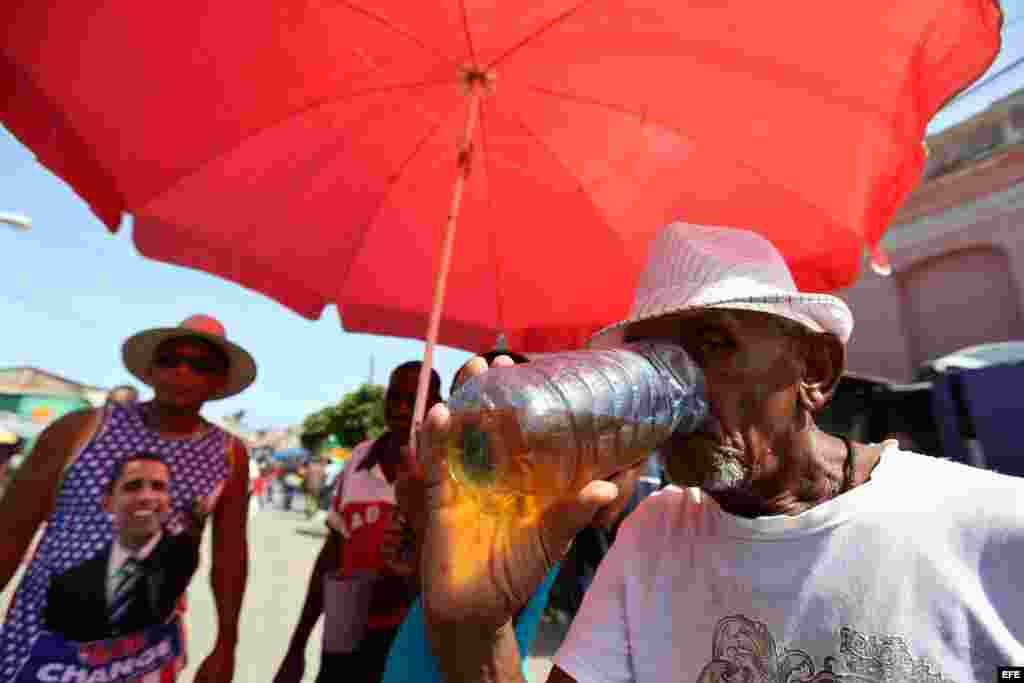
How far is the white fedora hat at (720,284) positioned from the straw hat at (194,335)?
181cm

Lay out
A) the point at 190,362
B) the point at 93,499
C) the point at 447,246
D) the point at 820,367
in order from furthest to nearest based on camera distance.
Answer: the point at 190,362 < the point at 93,499 < the point at 447,246 < the point at 820,367

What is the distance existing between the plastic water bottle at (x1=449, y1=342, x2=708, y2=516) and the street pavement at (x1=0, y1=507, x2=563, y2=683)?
3294 millimetres

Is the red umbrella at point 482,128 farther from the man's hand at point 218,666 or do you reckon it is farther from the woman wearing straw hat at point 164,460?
the man's hand at point 218,666

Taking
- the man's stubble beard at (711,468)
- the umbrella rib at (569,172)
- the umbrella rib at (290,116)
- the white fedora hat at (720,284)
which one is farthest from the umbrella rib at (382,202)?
the man's stubble beard at (711,468)

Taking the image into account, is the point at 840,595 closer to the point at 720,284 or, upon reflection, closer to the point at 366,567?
the point at 720,284

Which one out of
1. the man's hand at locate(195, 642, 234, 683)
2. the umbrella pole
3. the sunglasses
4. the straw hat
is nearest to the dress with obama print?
the sunglasses

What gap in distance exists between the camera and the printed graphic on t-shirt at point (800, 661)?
3.44 feet

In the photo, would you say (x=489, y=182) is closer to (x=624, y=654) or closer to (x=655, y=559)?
(x=655, y=559)

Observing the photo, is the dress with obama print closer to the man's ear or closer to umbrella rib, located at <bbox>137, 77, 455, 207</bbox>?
umbrella rib, located at <bbox>137, 77, 455, 207</bbox>

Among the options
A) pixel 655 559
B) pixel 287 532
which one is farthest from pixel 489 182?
pixel 287 532

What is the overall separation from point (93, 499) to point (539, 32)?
2.20 m

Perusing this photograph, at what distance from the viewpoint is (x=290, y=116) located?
6.89 feet

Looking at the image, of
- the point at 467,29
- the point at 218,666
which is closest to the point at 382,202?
the point at 467,29

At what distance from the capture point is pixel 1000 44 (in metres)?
1.62
